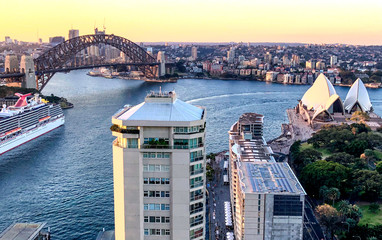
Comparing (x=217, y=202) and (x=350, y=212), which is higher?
(x=350, y=212)

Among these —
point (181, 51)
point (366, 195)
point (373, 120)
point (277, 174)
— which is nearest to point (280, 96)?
point (373, 120)

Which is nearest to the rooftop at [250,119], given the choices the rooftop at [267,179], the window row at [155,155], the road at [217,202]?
the road at [217,202]

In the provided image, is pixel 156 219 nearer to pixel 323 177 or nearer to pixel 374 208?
pixel 374 208

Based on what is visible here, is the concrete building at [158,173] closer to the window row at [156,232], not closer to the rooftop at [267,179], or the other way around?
the window row at [156,232]

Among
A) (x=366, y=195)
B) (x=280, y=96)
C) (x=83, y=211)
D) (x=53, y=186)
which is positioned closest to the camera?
(x=83, y=211)

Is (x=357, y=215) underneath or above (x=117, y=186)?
underneath

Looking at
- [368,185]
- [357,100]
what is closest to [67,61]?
[357,100]

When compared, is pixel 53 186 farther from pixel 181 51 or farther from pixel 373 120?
pixel 181 51
